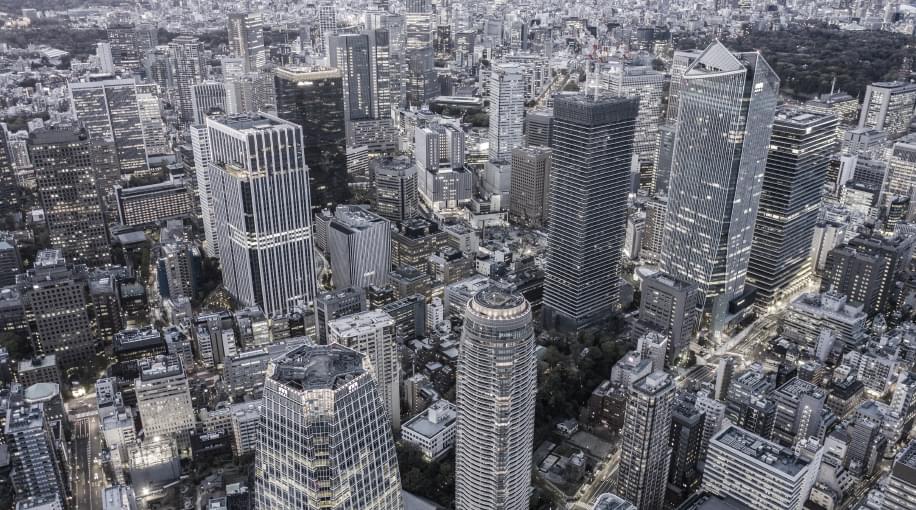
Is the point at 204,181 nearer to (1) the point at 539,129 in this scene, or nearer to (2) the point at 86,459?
(2) the point at 86,459

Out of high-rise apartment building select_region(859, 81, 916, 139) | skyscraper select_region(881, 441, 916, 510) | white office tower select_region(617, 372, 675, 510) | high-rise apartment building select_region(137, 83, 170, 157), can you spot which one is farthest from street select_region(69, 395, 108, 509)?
high-rise apartment building select_region(859, 81, 916, 139)

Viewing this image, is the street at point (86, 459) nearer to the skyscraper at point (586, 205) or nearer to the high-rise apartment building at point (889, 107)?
the skyscraper at point (586, 205)

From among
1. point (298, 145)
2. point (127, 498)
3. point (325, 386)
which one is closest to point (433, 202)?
point (298, 145)

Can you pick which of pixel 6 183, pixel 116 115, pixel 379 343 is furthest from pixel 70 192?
pixel 379 343

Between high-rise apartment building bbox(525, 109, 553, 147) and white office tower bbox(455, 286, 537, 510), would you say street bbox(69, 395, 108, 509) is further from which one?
high-rise apartment building bbox(525, 109, 553, 147)

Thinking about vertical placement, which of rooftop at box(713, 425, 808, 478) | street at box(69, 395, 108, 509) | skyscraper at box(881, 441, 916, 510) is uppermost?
skyscraper at box(881, 441, 916, 510)

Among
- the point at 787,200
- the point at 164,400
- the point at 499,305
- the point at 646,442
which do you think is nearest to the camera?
the point at 499,305
